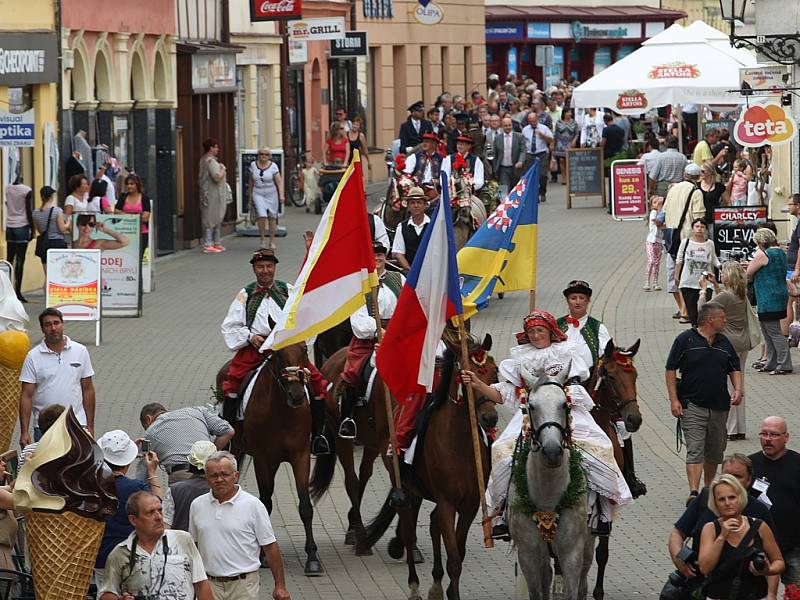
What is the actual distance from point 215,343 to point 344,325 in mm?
6344

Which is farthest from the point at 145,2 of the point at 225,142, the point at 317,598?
the point at 317,598

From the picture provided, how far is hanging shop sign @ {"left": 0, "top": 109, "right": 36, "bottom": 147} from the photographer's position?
23656 mm

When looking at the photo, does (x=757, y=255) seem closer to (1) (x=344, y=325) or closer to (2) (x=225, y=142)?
(1) (x=344, y=325)

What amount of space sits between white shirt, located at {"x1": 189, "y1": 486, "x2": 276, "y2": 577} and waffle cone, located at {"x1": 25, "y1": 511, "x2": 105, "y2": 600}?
0.86 m

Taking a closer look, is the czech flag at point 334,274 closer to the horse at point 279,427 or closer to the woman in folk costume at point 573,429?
the horse at point 279,427

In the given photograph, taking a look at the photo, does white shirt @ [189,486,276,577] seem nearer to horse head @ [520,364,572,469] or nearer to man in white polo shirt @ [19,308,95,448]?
horse head @ [520,364,572,469]

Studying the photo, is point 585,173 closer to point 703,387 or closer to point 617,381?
point 703,387

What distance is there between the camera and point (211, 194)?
111 feet

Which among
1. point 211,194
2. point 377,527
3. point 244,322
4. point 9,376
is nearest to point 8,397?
point 9,376

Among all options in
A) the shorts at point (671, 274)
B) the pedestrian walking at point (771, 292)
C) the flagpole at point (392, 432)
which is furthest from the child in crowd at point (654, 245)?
the flagpole at point (392, 432)

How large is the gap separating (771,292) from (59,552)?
41.4ft

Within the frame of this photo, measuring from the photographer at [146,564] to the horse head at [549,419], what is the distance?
229 cm

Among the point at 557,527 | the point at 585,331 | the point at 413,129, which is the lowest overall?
the point at 557,527

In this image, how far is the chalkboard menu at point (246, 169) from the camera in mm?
36188
